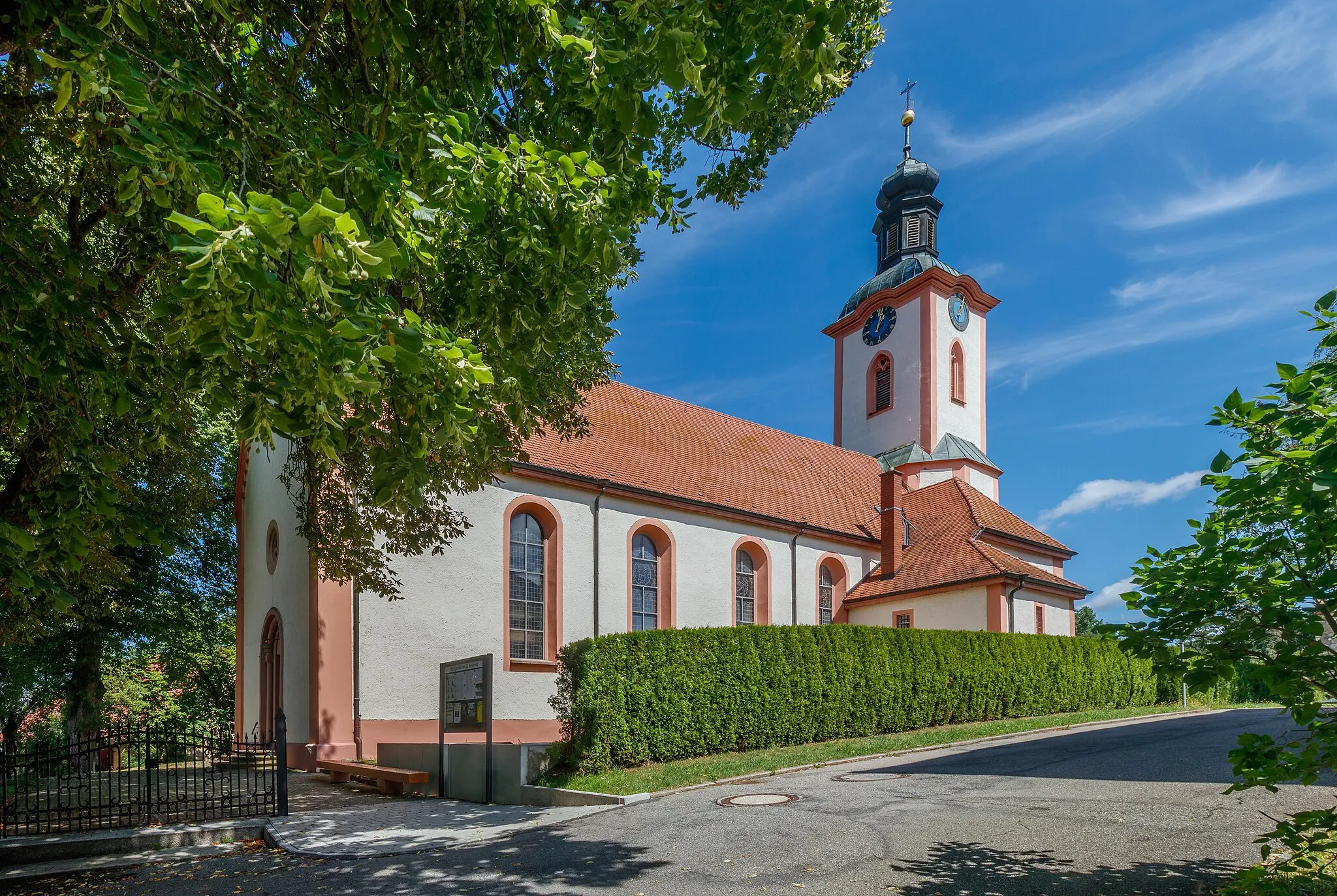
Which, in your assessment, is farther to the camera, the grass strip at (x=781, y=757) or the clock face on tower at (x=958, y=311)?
the clock face on tower at (x=958, y=311)

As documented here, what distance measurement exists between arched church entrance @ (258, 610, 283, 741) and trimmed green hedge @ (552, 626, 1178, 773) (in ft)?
26.9

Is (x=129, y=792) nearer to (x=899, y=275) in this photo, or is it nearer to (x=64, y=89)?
(x=64, y=89)

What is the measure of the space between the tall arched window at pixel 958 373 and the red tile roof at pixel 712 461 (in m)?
5.40

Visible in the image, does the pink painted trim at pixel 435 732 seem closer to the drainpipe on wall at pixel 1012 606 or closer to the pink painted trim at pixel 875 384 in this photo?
the drainpipe on wall at pixel 1012 606

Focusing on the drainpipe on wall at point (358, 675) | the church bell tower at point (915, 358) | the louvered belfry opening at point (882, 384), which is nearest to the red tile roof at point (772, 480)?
the church bell tower at point (915, 358)

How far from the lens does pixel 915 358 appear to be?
3231cm

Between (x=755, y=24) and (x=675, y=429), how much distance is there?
65.3 ft

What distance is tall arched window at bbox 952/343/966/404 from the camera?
32.9 meters

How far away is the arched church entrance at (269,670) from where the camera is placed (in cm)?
1843

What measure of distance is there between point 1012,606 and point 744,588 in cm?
666

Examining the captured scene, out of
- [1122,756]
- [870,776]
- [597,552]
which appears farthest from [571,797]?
[597,552]

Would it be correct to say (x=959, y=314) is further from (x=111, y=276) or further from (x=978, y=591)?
(x=111, y=276)

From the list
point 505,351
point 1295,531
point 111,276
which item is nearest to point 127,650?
point 111,276

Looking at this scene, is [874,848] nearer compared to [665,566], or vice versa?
[874,848]
